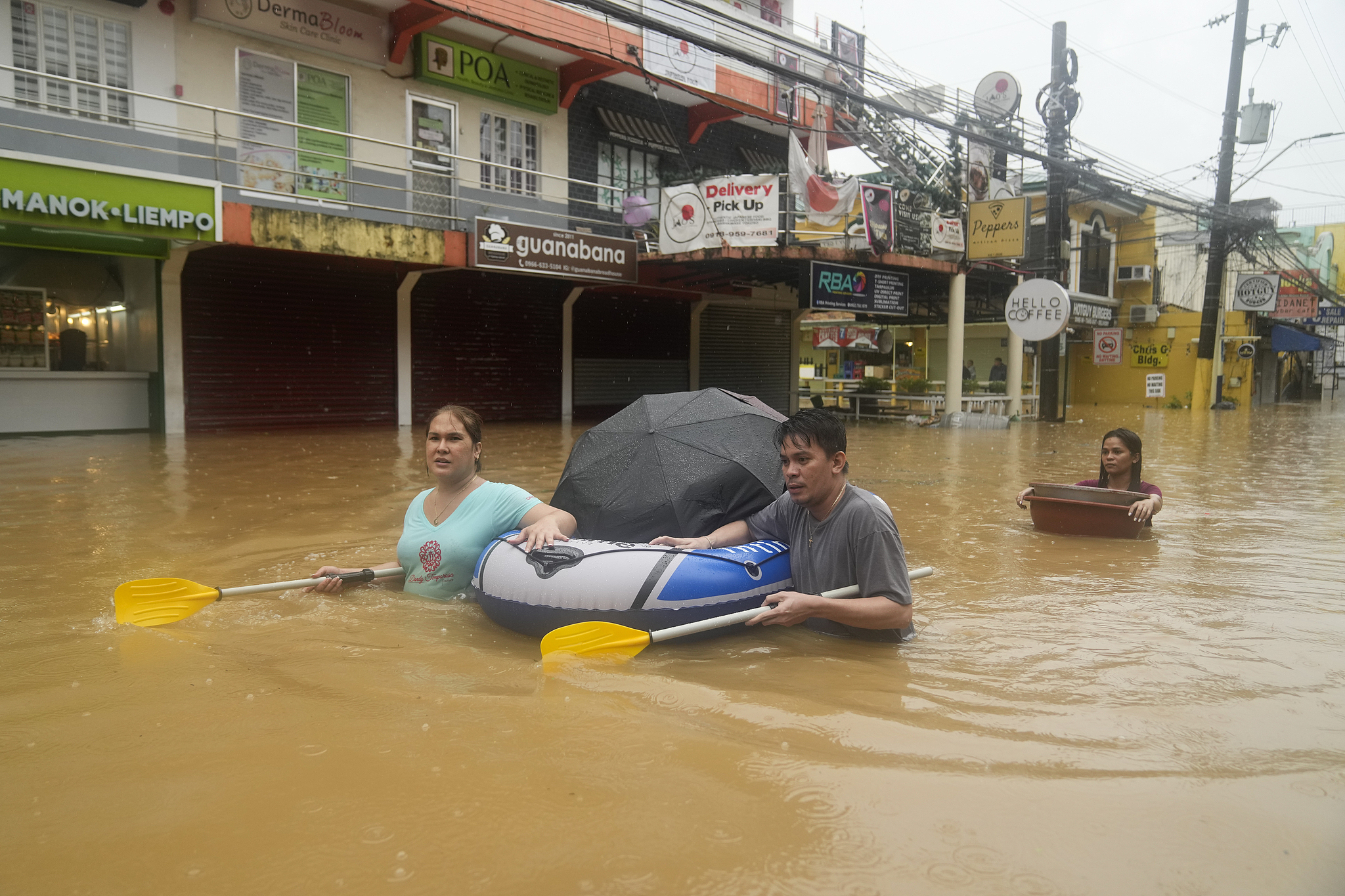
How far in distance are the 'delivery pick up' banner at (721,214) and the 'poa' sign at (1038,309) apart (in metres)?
5.30

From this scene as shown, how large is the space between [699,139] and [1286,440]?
42.8 ft

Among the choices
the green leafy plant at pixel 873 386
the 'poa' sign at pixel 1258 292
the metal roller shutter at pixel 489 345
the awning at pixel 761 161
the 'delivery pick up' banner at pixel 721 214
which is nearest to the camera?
the 'delivery pick up' banner at pixel 721 214

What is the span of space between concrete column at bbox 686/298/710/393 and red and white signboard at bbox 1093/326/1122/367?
47.9ft

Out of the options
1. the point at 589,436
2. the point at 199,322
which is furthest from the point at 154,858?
the point at 199,322

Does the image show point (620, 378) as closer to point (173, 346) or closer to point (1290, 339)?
point (173, 346)

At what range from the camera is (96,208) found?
1127 centimetres

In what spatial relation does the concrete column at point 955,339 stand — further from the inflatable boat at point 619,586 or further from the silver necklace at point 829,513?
the inflatable boat at point 619,586

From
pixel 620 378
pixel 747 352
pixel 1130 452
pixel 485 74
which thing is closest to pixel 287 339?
pixel 485 74

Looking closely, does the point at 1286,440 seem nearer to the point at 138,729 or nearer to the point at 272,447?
the point at 272,447

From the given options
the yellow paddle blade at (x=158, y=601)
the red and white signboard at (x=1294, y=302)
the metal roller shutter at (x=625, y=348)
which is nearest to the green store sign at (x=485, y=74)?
the metal roller shutter at (x=625, y=348)

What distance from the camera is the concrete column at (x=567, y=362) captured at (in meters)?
19.4

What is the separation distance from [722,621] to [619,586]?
48cm

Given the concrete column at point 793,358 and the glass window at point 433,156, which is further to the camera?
the concrete column at point 793,358

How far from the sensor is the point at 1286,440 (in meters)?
17.6
